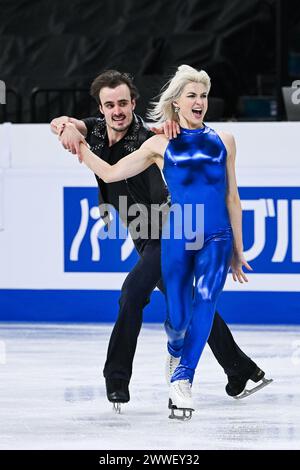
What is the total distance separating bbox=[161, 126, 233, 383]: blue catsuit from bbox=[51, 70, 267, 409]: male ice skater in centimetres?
13

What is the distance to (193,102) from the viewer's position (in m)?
4.71

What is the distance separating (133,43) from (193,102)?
32.2 feet

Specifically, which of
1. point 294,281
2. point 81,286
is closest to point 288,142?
point 294,281

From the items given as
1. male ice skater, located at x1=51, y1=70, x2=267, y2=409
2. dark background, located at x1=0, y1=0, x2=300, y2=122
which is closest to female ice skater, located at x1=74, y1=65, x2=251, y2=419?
male ice skater, located at x1=51, y1=70, x2=267, y2=409

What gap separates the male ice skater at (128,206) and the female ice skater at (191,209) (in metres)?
0.11

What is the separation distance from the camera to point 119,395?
16.0 feet

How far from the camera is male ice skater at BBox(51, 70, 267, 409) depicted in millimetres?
4883

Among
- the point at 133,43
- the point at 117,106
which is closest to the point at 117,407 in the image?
the point at 117,106

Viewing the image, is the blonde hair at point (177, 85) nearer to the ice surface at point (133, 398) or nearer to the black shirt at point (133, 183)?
the black shirt at point (133, 183)

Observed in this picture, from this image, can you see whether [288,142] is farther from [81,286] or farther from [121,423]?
[121,423]

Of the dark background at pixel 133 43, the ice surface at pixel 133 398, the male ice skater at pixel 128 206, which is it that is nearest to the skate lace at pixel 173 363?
the male ice skater at pixel 128 206

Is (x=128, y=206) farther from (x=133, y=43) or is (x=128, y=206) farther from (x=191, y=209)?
(x=133, y=43)
